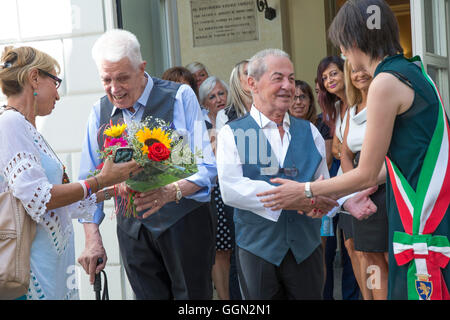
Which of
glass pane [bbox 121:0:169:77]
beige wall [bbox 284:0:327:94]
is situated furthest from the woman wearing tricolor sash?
beige wall [bbox 284:0:327:94]

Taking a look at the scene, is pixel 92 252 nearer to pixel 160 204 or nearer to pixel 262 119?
pixel 160 204

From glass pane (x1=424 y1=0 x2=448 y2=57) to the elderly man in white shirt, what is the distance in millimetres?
2258

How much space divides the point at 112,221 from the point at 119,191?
166cm

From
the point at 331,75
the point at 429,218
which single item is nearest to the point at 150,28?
the point at 331,75

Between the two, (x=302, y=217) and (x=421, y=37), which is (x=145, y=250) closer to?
(x=302, y=217)

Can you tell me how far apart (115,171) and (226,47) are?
5999 millimetres

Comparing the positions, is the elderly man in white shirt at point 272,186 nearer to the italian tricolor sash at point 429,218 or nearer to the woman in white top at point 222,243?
the italian tricolor sash at point 429,218

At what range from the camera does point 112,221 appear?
474cm

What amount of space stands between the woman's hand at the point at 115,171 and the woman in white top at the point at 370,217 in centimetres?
177

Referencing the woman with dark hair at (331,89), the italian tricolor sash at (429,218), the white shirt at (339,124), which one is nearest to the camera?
the italian tricolor sash at (429,218)

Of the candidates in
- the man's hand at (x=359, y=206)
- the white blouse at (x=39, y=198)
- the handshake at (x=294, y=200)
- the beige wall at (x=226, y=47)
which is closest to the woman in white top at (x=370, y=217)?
the man's hand at (x=359, y=206)

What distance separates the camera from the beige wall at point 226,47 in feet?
27.8
